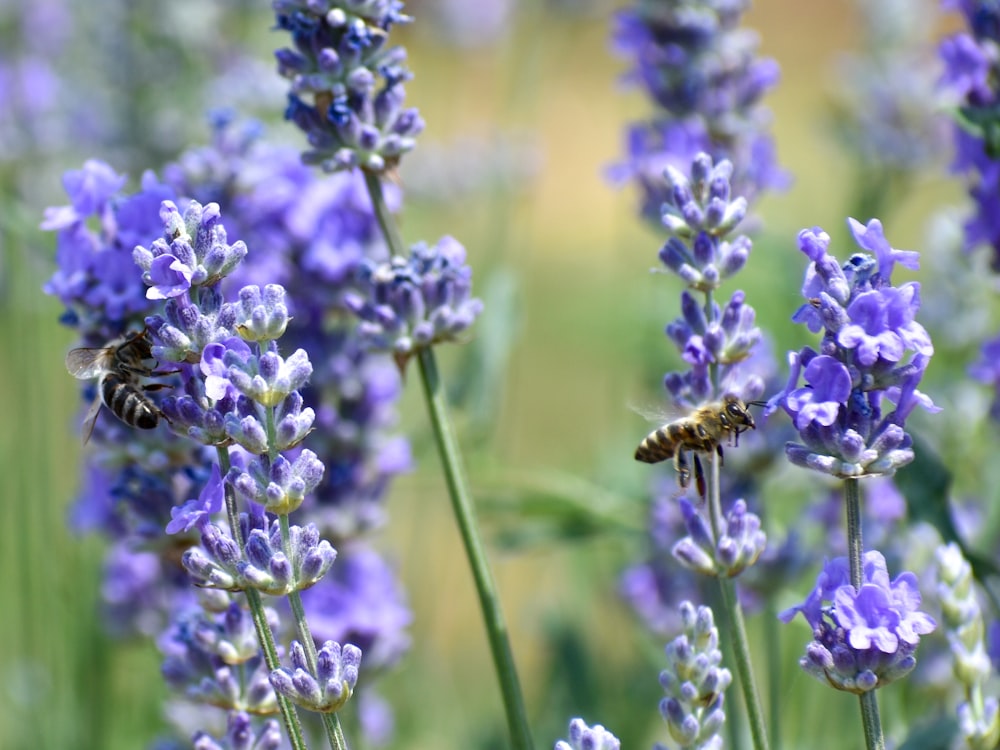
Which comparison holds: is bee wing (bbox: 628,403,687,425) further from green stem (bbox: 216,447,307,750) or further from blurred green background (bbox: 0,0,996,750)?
green stem (bbox: 216,447,307,750)

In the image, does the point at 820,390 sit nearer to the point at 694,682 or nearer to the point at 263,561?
the point at 694,682

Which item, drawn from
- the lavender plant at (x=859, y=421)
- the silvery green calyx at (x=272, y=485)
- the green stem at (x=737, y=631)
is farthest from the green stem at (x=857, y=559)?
the silvery green calyx at (x=272, y=485)

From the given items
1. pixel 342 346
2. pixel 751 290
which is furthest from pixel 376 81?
pixel 751 290

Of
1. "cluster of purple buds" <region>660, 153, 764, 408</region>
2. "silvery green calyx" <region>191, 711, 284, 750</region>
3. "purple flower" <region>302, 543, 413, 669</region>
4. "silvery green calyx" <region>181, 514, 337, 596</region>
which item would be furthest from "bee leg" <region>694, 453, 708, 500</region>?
"purple flower" <region>302, 543, 413, 669</region>

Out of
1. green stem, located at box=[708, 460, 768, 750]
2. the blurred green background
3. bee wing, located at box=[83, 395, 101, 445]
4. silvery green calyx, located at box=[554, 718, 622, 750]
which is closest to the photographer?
silvery green calyx, located at box=[554, 718, 622, 750]

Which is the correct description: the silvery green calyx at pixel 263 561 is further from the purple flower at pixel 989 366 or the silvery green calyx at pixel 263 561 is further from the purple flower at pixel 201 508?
the purple flower at pixel 989 366

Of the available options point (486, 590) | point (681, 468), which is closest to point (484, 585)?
point (486, 590)
